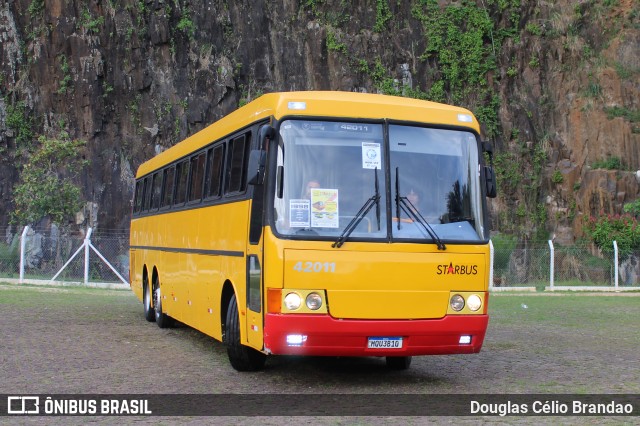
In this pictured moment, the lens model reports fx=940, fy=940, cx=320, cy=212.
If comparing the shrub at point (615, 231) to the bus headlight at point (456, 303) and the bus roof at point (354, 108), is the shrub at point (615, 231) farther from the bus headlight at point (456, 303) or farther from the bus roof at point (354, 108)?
the bus headlight at point (456, 303)

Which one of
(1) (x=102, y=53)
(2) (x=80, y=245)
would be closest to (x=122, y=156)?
(1) (x=102, y=53)

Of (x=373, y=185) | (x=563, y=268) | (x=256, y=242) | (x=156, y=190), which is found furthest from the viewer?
(x=563, y=268)

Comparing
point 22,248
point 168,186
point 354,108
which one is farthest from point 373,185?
point 22,248

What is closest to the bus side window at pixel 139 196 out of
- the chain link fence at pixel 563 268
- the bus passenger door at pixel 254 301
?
the bus passenger door at pixel 254 301

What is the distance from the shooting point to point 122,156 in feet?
191

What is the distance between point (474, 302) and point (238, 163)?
11.5 ft

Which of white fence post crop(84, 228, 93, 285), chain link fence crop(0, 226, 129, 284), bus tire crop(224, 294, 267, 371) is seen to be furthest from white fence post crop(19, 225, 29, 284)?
bus tire crop(224, 294, 267, 371)

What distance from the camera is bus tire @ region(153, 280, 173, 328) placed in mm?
17984

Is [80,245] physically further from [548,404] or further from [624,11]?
[624,11]

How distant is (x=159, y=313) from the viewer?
18.2 meters

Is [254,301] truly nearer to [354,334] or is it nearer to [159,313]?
[354,334]

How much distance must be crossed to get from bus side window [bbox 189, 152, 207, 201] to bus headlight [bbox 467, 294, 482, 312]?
5149 millimetres

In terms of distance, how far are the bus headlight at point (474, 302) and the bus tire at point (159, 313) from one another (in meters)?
8.71

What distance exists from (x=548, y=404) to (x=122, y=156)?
5108 cm
